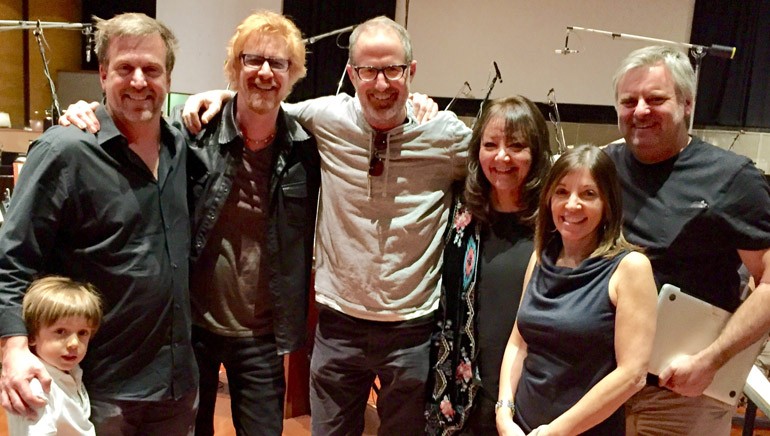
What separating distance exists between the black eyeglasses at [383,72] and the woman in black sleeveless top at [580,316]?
0.61 meters

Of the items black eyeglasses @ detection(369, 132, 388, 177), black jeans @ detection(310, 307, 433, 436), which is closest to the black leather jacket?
black jeans @ detection(310, 307, 433, 436)

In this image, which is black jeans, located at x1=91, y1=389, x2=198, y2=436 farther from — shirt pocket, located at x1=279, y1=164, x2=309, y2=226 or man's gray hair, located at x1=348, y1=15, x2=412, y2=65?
man's gray hair, located at x1=348, y1=15, x2=412, y2=65

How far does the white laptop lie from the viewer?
163 centimetres

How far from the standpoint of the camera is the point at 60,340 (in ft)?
4.98

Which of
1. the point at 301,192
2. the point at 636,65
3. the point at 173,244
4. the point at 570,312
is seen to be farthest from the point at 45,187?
the point at 636,65

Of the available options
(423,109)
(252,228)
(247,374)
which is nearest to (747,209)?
(423,109)

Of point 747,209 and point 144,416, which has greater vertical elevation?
point 747,209

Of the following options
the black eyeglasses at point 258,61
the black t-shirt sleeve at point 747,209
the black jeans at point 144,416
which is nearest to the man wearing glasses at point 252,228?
the black eyeglasses at point 258,61

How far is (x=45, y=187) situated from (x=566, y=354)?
4.15ft

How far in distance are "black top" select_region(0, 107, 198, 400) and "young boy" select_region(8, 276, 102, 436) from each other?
0.04 metres

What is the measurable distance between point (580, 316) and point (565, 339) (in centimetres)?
7

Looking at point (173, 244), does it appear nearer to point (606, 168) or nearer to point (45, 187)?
point (45, 187)

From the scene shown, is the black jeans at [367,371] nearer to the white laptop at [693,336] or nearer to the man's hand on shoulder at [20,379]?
the white laptop at [693,336]

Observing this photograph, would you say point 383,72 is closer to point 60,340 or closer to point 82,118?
point 82,118
